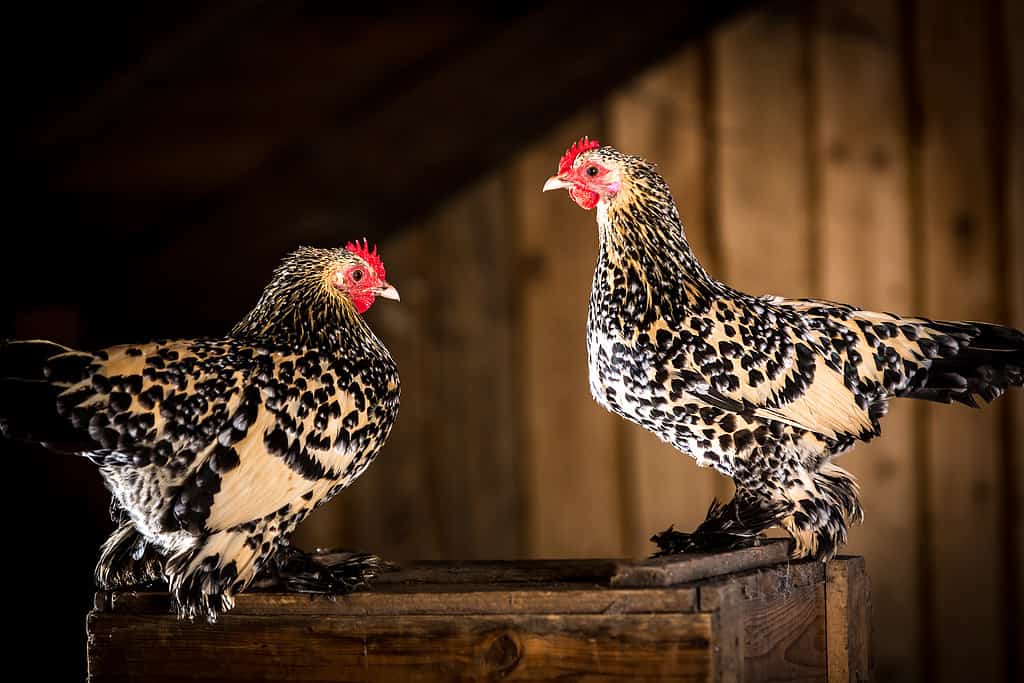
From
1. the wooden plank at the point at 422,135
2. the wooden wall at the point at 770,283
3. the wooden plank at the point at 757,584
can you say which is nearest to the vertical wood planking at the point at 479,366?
the wooden wall at the point at 770,283

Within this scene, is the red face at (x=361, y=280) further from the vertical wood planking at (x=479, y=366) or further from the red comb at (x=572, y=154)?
the vertical wood planking at (x=479, y=366)

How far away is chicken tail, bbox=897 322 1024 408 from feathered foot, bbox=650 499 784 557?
0.22 metres

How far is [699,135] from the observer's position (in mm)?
2420

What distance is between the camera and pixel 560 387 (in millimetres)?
2455

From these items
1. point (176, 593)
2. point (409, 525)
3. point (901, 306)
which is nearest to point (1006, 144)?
point (901, 306)

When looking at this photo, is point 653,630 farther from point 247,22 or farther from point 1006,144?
point 1006,144

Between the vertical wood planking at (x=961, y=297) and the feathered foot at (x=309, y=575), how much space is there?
1468 millimetres

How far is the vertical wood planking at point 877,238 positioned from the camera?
2348mm

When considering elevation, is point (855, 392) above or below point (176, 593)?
above

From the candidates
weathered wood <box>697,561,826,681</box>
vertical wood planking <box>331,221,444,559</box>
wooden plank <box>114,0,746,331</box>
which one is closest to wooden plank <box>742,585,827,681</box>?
weathered wood <box>697,561,826,681</box>

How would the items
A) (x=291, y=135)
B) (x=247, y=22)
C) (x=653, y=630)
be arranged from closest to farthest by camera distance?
1. (x=653, y=630)
2. (x=247, y=22)
3. (x=291, y=135)

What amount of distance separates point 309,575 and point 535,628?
0.83 feet

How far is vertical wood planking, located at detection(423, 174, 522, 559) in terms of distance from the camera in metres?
2.48

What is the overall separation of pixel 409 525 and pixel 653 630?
146 cm
